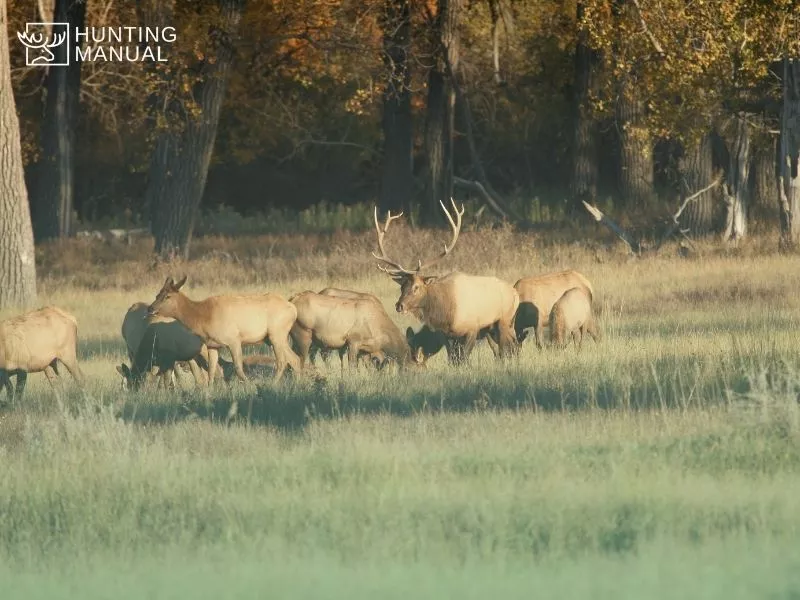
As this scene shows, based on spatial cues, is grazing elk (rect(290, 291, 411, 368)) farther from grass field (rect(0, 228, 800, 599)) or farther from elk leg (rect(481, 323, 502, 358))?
elk leg (rect(481, 323, 502, 358))

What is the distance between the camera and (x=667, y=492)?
27.5 ft

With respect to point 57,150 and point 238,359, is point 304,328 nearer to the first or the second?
point 238,359

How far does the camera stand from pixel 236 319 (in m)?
14.5

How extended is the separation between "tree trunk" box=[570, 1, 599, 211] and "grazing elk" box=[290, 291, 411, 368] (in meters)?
19.0

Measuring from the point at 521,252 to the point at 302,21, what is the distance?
8.82m

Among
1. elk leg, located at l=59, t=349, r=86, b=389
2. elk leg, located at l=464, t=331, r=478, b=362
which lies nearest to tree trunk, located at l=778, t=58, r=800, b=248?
elk leg, located at l=464, t=331, r=478, b=362

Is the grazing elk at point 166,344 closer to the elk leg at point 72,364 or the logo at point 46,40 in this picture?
the elk leg at point 72,364

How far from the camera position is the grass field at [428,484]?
Result: 7.13 meters

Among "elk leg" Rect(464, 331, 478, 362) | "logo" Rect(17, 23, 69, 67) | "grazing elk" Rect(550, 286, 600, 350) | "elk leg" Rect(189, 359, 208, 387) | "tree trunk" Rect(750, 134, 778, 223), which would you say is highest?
"logo" Rect(17, 23, 69, 67)

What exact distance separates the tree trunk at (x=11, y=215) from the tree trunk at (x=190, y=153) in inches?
208

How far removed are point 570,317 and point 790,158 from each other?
10793 millimetres

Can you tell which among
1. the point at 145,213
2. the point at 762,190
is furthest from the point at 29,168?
the point at 762,190

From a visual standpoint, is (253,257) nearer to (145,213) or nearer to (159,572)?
(145,213)

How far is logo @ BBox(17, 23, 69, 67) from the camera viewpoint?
1191 inches
